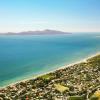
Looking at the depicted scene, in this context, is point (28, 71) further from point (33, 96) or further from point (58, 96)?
point (58, 96)

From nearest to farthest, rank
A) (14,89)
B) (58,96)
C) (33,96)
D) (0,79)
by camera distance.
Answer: (58,96), (33,96), (14,89), (0,79)

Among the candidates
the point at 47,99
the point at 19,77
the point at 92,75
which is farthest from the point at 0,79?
the point at 47,99

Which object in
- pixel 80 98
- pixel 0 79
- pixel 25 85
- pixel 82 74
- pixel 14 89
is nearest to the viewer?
pixel 80 98

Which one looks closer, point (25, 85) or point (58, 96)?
point (58, 96)

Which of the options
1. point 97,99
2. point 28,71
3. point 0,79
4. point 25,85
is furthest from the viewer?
point 28,71

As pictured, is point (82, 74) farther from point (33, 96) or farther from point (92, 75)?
point (33, 96)

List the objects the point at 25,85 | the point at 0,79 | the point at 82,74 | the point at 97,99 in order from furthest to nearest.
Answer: the point at 0,79
the point at 82,74
the point at 25,85
the point at 97,99

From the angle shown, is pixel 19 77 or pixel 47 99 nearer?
pixel 47 99

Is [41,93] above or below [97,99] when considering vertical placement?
below

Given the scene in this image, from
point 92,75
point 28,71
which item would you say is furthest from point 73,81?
point 28,71
